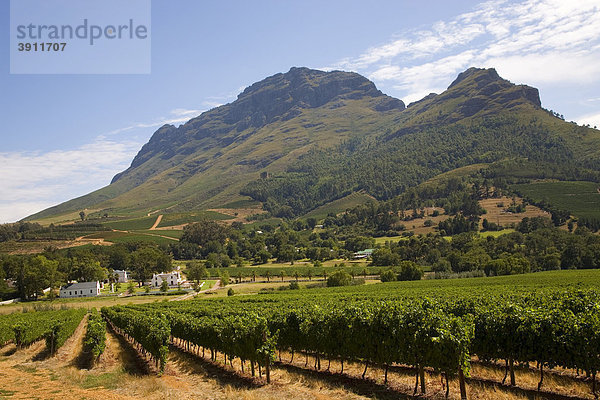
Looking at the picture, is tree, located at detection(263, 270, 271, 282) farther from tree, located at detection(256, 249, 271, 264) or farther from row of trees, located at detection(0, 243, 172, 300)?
tree, located at detection(256, 249, 271, 264)

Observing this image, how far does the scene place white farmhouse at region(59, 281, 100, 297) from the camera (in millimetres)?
107294

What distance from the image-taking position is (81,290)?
108m

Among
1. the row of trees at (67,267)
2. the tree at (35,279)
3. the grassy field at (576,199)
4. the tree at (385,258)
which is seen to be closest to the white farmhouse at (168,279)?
the row of trees at (67,267)

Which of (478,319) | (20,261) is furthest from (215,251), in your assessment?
(478,319)

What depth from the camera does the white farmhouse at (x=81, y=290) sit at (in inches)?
4224

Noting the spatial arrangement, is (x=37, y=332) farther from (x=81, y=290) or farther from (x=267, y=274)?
(x=267, y=274)

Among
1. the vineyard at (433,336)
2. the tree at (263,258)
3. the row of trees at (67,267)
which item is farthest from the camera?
the tree at (263,258)

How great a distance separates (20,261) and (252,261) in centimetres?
8581

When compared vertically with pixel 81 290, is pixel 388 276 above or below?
above

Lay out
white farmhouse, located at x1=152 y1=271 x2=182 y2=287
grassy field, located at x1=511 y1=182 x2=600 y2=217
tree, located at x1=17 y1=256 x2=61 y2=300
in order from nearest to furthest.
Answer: tree, located at x1=17 y1=256 x2=61 y2=300 → white farmhouse, located at x1=152 y1=271 x2=182 y2=287 → grassy field, located at x1=511 y1=182 x2=600 y2=217

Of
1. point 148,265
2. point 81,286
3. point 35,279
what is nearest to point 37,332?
point 35,279

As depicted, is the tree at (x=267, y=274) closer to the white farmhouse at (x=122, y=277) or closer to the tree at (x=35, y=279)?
the white farmhouse at (x=122, y=277)

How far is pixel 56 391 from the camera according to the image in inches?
987

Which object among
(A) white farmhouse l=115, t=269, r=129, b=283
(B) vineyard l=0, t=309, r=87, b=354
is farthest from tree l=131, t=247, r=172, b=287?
(B) vineyard l=0, t=309, r=87, b=354
